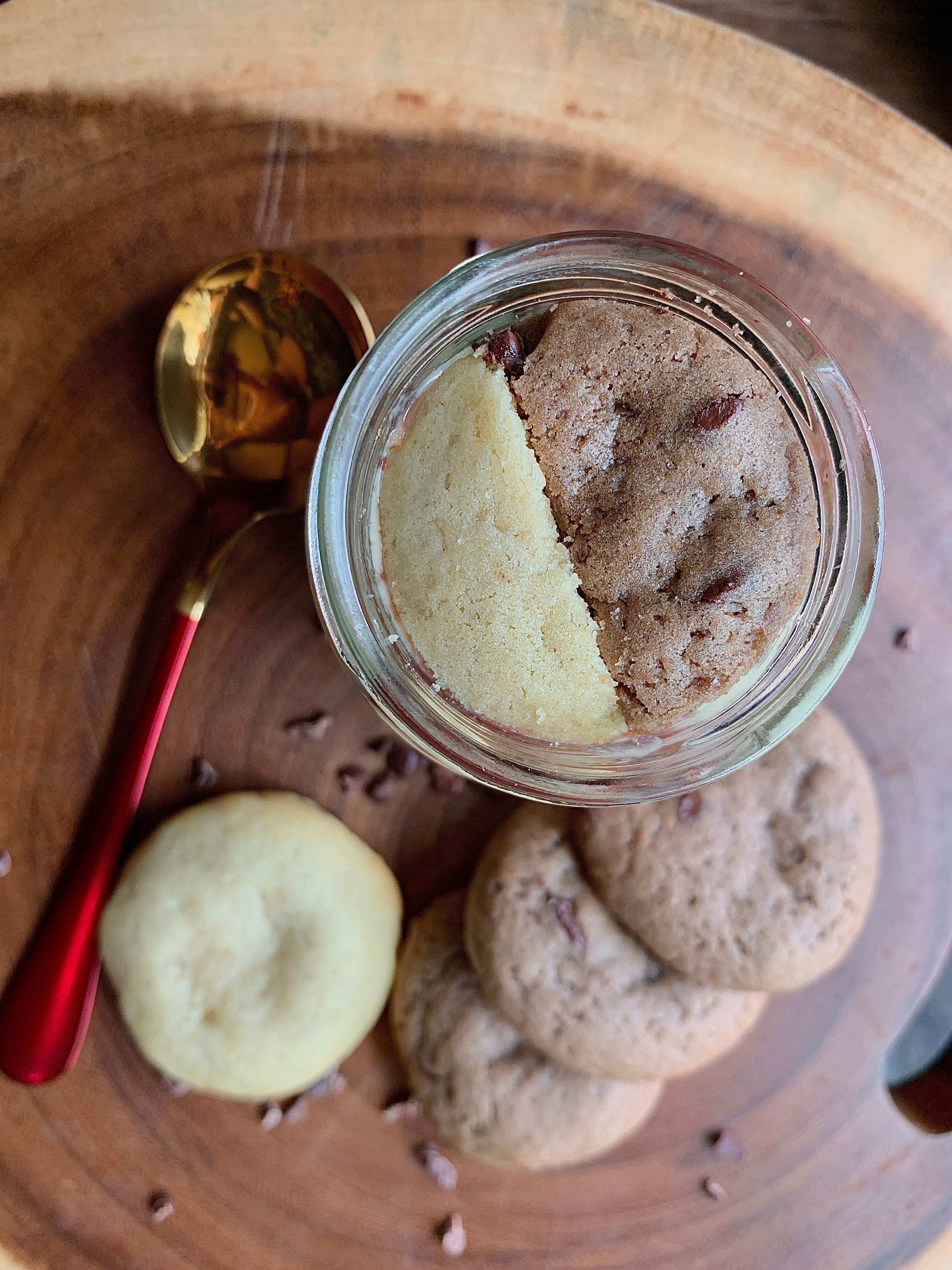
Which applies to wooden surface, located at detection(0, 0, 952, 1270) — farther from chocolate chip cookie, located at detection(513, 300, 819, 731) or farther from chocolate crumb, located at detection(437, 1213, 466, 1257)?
chocolate chip cookie, located at detection(513, 300, 819, 731)

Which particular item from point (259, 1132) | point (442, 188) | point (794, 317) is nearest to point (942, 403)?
point (794, 317)

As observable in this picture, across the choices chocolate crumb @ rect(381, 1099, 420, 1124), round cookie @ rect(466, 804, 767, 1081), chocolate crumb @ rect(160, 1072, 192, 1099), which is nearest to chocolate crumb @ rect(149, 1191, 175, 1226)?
chocolate crumb @ rect(160, 1072, 192, 1099)

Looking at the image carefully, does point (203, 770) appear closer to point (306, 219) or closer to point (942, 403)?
point (306, 219)

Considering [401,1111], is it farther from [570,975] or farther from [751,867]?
[751,867]

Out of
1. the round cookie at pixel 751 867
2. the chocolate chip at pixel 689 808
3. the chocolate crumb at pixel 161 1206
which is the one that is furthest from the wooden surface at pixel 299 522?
the chocolate chip at pixel 689 808

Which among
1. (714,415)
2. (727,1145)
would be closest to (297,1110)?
(727,1145)

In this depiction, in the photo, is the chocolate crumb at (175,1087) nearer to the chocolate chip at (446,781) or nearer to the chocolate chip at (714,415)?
the chocolate chip at (446,781)
